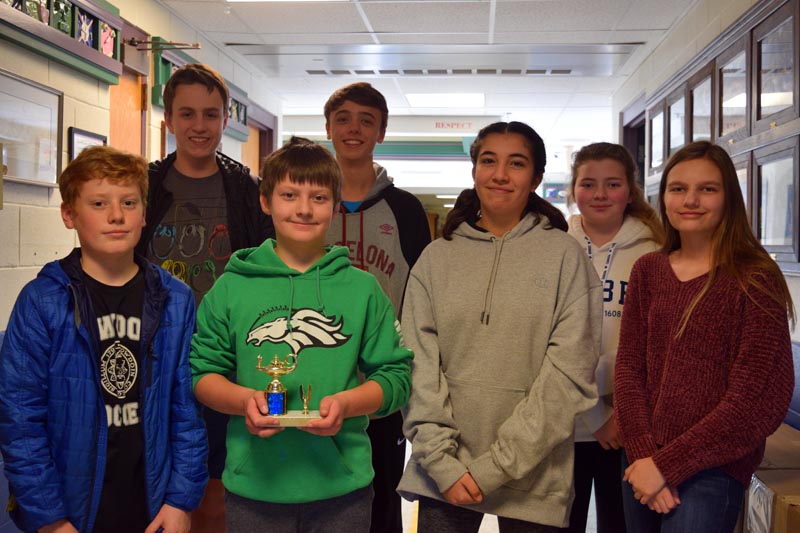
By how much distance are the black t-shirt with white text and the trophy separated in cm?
30

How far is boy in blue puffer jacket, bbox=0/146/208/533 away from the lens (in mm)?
1395

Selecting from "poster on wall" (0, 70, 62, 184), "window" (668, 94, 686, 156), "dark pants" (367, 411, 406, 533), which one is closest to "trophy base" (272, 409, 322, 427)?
"dark pants" (367, 411, 406, 533)

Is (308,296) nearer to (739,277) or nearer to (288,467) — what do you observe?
(288,467)

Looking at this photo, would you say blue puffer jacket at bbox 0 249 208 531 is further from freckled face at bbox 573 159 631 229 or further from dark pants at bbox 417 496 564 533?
freckled face at bbox 573 159 631 229

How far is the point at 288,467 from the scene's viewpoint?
4.64 ft

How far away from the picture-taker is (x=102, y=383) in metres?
1.45

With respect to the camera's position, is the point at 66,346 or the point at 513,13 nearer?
the point at 66,346

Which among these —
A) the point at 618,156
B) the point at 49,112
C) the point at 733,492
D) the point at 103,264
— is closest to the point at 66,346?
the point at 103,264

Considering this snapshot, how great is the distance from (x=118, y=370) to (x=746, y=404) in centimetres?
130

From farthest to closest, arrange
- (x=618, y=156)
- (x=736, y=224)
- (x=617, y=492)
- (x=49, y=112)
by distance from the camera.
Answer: (x=49, y=112)
(x=618, y=156)
(x=617, y=492)
(x=736, y=224)

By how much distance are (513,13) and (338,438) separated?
384 cm

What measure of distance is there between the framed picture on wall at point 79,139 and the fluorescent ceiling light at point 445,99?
13.7 feet

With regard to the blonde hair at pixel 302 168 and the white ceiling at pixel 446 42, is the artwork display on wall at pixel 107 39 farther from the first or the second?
the blonde hair at pixel 302 168

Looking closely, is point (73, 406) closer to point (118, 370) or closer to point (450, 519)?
point (118, 370)
